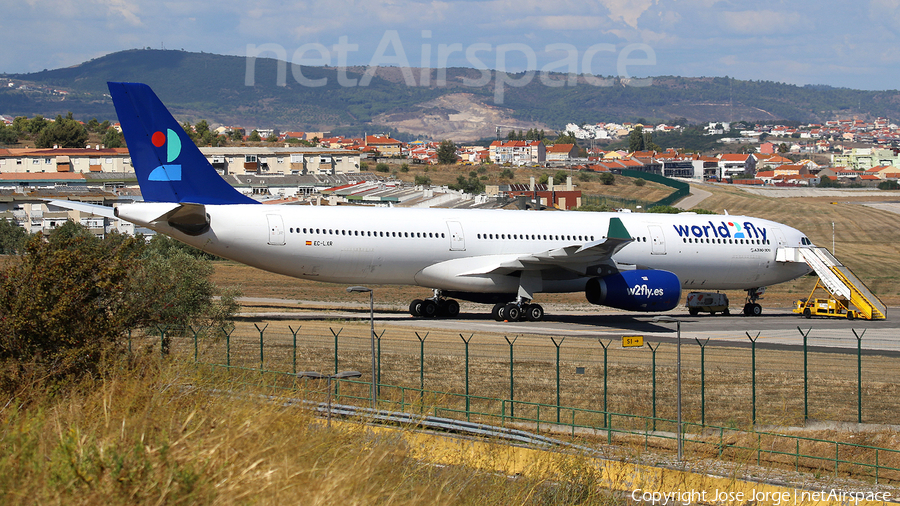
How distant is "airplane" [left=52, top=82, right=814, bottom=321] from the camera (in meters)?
29.0

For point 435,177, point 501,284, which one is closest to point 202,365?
point 501,284

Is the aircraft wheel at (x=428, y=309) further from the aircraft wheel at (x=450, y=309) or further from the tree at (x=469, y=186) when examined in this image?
the tree at (x=469, y=186)

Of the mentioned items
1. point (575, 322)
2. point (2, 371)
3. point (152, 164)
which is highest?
point (152, 164)

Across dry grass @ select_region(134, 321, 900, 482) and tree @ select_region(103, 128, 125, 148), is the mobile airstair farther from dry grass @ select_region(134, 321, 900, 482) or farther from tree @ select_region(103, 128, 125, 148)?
tree @ select_region(103, 128, 125, 148)

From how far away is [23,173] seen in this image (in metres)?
111

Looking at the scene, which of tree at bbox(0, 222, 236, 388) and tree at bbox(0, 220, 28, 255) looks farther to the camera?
tree at bbox(0, 220, 28, 255)

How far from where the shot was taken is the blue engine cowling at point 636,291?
104 ft

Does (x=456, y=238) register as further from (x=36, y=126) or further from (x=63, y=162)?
(x=36, y=126)

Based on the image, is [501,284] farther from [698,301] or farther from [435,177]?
[435,177]

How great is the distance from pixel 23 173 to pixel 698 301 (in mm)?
97366

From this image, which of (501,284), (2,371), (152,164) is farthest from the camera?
(501,284)

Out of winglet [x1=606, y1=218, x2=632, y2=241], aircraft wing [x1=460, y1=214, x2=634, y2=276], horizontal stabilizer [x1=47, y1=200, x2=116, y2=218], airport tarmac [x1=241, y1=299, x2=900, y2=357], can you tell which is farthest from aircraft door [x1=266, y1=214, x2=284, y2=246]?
winglet [x1=606, y1=218, x2=632, y2=241]

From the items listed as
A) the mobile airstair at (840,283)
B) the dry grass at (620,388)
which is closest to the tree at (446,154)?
the mobile airstair at (840,283)

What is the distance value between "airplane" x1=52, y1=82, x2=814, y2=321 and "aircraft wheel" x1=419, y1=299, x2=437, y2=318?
0.05m
